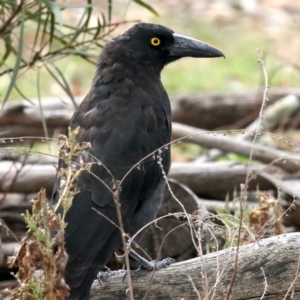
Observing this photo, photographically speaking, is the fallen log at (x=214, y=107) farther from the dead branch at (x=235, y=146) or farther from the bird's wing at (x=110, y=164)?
the bird's wing at (x=110, y=164)

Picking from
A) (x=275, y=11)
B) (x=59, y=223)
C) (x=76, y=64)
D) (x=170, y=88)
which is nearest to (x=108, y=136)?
(x=59, y=223)

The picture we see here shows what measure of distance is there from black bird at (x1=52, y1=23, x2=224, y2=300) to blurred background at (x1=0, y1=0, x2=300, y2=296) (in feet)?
0.71

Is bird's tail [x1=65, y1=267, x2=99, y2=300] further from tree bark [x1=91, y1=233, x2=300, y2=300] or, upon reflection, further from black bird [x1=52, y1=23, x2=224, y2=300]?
tree bark [x1=91, y1=233, x2=300, y2=300]

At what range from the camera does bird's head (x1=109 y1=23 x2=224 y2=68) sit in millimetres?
4477

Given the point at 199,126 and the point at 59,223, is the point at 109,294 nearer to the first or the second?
the point at 59,223

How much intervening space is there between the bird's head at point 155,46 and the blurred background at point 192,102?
4.3 inches

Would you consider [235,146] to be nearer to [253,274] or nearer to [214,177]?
[214,177]

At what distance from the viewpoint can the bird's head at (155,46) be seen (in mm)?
4477

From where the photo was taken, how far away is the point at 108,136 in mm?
3973

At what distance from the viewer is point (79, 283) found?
330 centimetres

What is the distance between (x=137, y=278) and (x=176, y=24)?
10.0m

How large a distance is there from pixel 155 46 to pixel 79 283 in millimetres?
1725

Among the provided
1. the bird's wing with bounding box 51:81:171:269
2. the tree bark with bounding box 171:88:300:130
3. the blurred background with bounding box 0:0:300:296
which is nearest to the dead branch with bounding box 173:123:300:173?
the blurred background with bounding box 0:0:300:296

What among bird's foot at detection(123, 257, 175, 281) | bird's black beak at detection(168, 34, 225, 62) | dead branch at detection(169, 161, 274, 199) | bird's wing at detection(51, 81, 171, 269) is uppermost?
bird's black beak at detection(168, 34, 225, 62)
